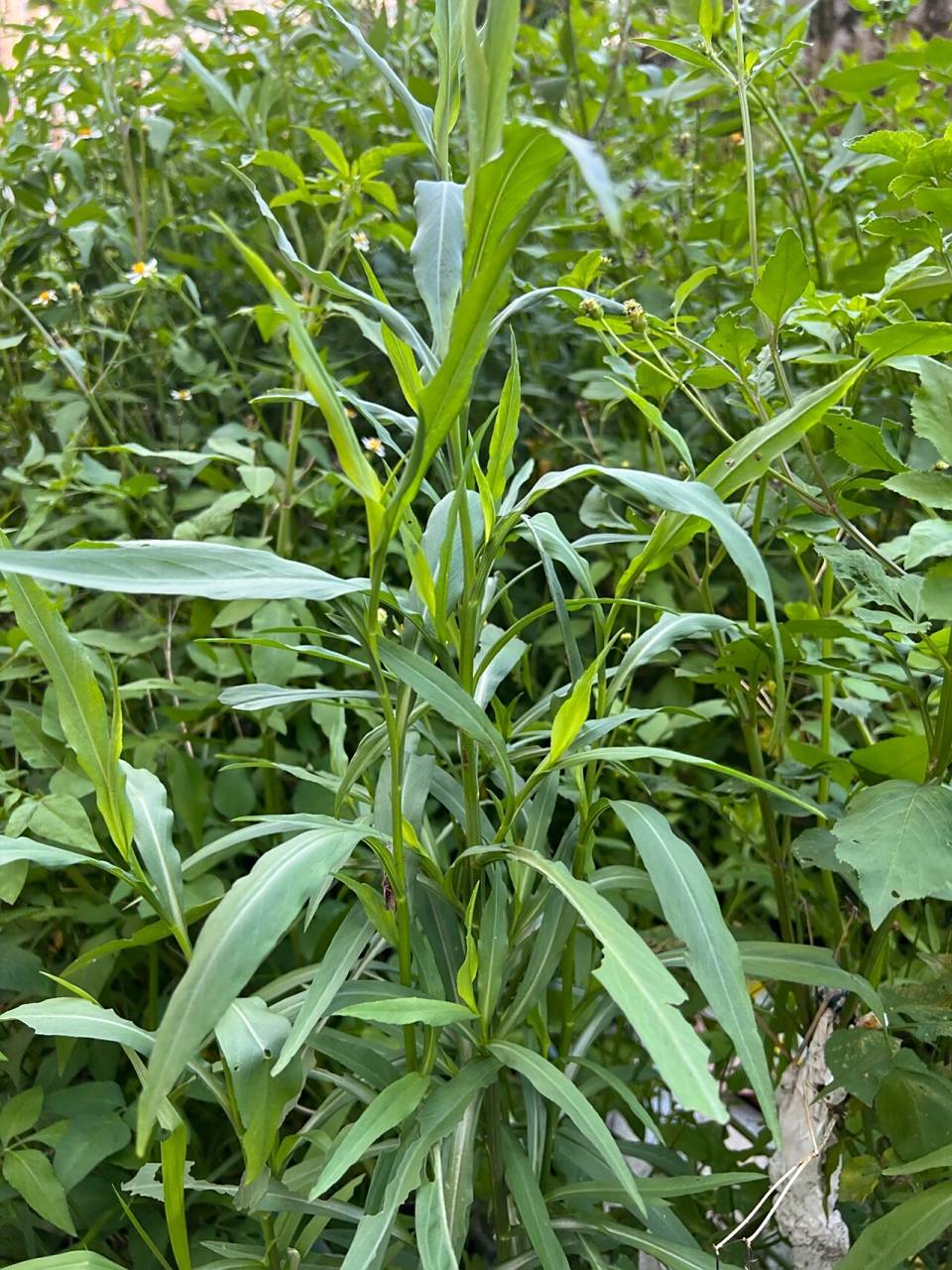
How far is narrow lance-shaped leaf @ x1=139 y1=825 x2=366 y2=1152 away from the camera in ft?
1.31

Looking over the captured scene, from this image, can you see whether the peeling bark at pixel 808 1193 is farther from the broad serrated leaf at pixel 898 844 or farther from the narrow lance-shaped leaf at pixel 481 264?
the narrow lance-shaped leaf at pixel 481 264

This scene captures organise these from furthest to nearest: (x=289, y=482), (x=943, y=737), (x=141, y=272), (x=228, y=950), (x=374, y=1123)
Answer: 1. (x=141, y=272)
2. (x=289, y=482)
3. (x=943, y=737)
4. (x=374, y=1123)
5. (x=228, y=950)

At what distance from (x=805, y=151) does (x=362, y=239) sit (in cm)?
73

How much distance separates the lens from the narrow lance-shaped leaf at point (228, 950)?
1.31 feet

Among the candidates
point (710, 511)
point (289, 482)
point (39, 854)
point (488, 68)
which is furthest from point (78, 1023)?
point (289, 482)

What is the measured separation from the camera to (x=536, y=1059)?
557 millimetres

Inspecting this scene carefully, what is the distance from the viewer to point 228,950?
1.40ft

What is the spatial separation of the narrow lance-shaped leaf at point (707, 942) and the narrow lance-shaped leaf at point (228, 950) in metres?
0.17

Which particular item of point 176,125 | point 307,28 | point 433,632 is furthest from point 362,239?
point 433,632

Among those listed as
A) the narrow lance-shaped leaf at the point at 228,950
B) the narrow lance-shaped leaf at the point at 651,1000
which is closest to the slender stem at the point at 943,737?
the narrow lance-shaped leaf at the point at 651,1000

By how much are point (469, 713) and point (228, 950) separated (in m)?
0.17

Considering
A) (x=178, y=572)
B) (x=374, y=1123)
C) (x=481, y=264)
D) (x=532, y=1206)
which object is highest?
(x=481, y=264)

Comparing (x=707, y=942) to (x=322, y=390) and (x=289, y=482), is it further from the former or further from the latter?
(x=289, y=482)

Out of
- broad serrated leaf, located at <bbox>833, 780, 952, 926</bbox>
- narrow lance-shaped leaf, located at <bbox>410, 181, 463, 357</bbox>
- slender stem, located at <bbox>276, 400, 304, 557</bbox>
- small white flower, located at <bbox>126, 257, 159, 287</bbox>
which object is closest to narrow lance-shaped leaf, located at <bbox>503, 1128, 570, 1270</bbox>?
broad serrated leaf, located at <bbox>833, 780, 952, 926</bbox>
